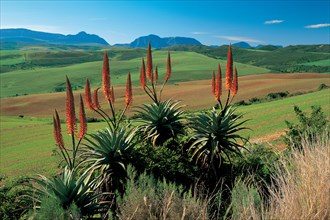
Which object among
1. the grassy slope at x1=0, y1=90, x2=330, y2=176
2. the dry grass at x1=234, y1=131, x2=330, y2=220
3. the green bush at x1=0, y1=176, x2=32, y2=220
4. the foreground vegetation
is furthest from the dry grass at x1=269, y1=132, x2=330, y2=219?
the grassy slope at x1=0, y1=90, x2=330, y2=176

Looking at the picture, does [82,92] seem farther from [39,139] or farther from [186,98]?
[39,139]

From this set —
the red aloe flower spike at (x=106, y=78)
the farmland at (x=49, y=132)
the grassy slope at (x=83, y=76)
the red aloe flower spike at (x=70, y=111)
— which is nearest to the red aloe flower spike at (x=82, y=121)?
the red aloe flower spike at (x=70, y=111)

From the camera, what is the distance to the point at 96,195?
23.4ft

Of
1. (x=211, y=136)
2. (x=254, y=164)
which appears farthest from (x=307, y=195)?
(x=254, y=164)

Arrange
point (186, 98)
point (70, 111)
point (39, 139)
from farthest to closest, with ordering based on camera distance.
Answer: point (186, 98) < point (39, 139) < point (70, 111)

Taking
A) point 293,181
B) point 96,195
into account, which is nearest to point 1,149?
point 96,195

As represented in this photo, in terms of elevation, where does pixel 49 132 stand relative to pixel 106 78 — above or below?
below

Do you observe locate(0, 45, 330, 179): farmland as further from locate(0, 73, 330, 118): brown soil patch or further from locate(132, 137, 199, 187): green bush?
locate(132, 137, 199, 187): green bush

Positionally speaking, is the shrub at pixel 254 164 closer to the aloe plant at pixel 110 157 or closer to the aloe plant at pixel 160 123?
the aloe plant at pixel 160 123

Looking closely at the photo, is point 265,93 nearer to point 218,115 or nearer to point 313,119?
point 313,119

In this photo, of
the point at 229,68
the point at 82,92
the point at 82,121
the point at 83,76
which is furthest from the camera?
the point at 83,76

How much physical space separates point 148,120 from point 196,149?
167 cm

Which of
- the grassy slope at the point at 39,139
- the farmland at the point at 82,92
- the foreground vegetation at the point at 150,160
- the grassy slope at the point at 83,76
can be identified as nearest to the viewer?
the foreground vegetation at the point at 150,160

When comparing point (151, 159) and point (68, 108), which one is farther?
point (151, 159)
